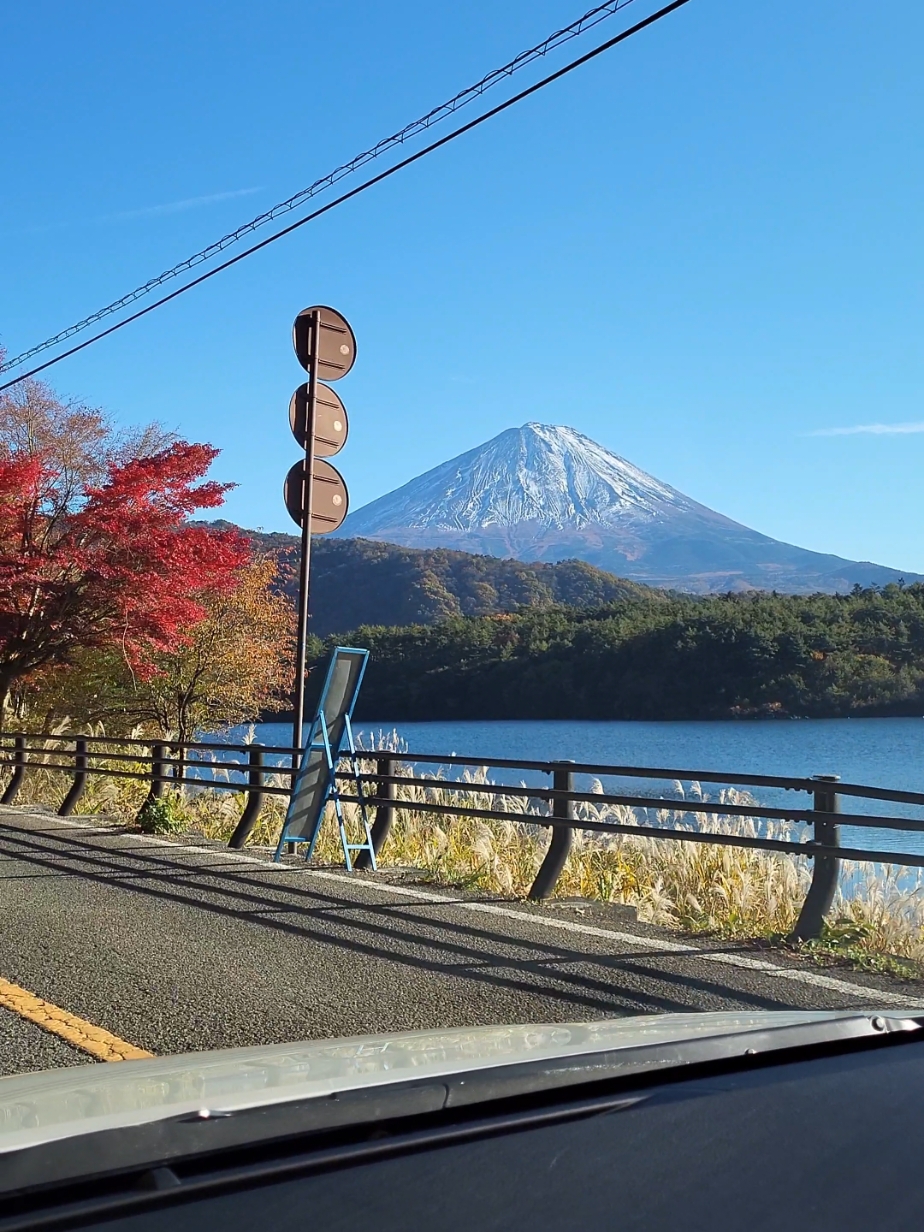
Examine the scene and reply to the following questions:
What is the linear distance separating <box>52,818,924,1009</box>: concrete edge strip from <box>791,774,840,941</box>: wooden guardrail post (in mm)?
585

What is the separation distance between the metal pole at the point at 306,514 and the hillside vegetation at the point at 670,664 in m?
36.7

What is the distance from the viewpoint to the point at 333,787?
35.2 ft

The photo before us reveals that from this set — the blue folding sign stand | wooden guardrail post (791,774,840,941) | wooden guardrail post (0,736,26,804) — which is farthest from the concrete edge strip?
wooden guardrail post (0,736,26,804)

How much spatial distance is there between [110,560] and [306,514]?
5.79m

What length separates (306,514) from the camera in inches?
485

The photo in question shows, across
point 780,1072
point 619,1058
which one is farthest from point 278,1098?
point 780,1072

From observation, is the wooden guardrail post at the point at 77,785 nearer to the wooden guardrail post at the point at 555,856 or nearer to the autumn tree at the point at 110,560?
the autumn tree at the point at 110,560

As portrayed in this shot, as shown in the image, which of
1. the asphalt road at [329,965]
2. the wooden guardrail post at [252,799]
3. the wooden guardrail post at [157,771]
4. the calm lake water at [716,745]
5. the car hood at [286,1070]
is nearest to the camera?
the car hood at [286,1070]

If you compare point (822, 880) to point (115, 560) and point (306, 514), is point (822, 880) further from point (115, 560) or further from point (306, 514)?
point (115, 560)

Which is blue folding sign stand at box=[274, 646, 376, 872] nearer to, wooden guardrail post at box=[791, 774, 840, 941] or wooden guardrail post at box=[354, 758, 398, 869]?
wooden guardrail post at box=[354, 758, 398, 869]

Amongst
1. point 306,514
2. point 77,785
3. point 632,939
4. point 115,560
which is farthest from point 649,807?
point 115,560

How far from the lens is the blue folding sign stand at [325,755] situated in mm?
10586

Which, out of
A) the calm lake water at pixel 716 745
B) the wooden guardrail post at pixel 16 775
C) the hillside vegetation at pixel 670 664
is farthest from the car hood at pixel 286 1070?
the hillside vegetation at pixel 670 664

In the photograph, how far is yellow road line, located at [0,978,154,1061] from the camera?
4898mm
